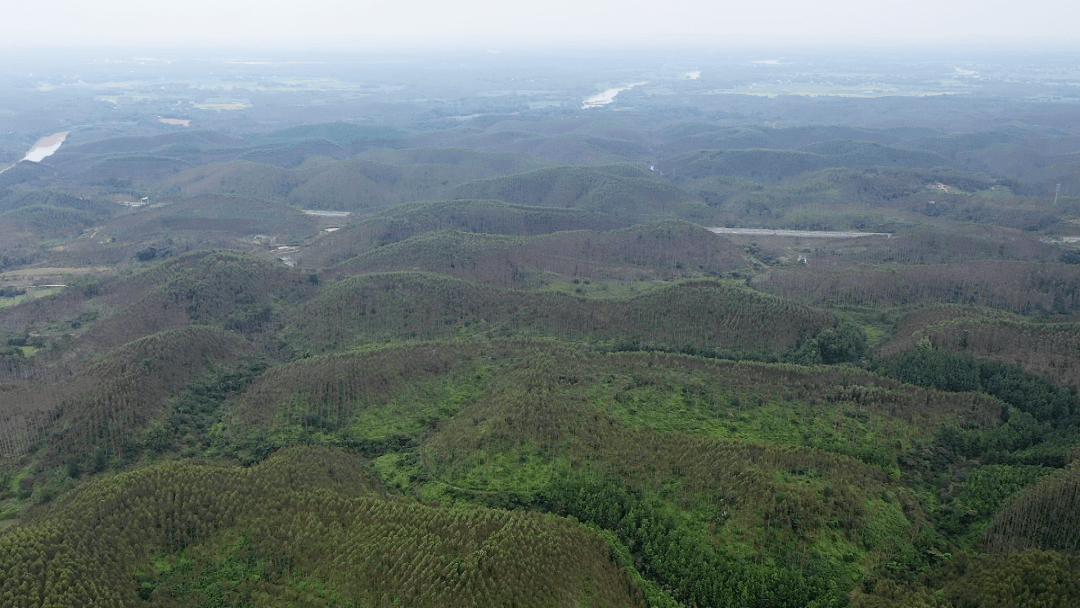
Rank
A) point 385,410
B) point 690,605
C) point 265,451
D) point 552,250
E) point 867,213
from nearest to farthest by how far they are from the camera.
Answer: point 690,605, point 265,451, point 385,410, point 552,250, point 867,213

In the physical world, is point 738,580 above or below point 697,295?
below

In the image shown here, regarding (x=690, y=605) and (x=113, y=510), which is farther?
(x=113, y=510)

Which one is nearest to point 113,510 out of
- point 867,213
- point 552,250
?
point 552,250

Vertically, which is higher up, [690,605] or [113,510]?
[113,510]

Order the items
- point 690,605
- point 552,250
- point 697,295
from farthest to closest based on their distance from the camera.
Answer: point 552,250, point 697,295, point 690,605

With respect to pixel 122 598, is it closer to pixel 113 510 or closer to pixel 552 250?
pixel 113 510

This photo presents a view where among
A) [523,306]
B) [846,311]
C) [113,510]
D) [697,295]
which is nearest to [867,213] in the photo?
[846,311]

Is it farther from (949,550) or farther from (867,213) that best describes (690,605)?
(867,213)

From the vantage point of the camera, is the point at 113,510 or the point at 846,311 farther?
the point at 846,311

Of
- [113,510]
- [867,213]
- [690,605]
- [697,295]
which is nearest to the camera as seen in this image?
[690,605]
